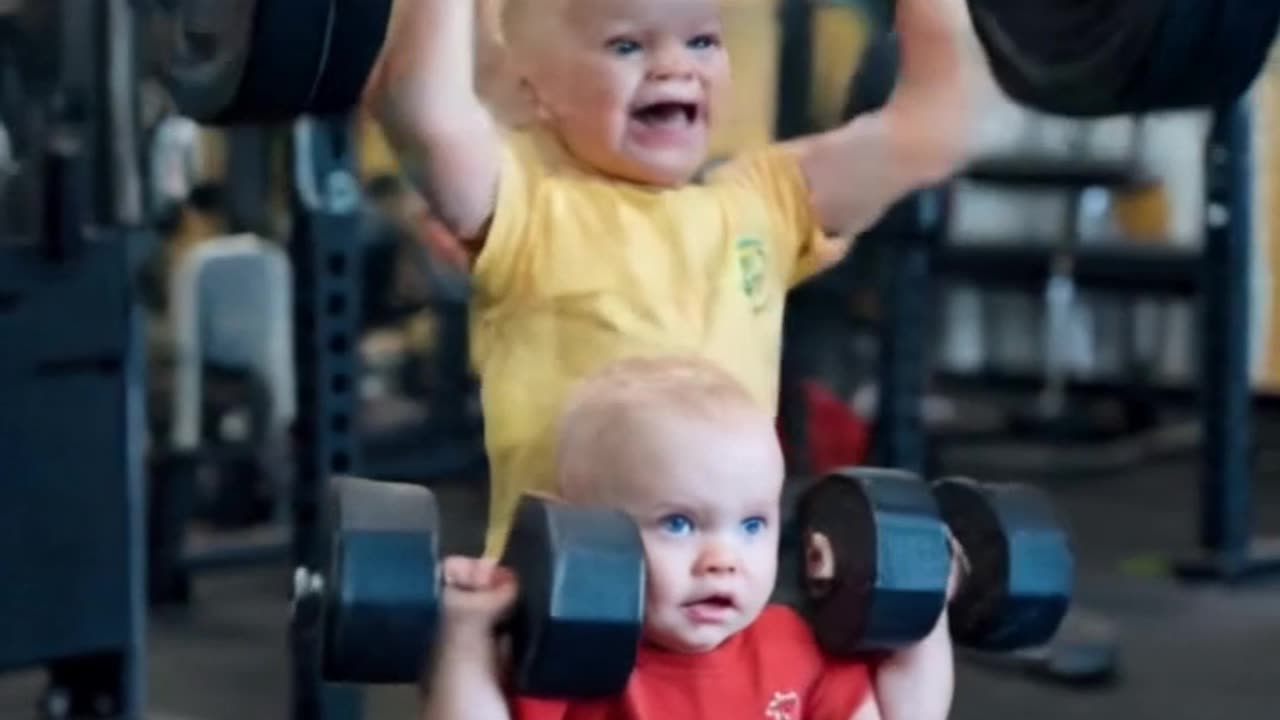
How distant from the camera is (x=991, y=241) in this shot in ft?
15.8

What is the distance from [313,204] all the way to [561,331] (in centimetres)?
84

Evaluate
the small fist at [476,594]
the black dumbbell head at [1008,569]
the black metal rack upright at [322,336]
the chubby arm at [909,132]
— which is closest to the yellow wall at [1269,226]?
the black metal rack upright at [322,336]

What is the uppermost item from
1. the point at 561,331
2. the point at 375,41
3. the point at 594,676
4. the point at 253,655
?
the point at 375,41

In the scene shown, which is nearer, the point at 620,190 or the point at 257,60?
the point at 257,60

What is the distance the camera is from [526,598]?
1.06 meters

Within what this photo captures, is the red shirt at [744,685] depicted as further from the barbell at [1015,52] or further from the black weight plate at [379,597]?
the barbell at [1015,52]

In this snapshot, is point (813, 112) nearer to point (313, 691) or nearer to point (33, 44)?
point (33, 44)

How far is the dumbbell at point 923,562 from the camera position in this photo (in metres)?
1.14

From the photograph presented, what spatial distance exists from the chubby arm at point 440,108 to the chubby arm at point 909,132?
23 cm

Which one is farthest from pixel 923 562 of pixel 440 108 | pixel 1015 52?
pixel 1015 52

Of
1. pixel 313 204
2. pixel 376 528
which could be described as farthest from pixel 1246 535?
pixel 376 528

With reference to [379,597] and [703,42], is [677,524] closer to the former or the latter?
[379,597]

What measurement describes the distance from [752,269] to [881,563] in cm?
24

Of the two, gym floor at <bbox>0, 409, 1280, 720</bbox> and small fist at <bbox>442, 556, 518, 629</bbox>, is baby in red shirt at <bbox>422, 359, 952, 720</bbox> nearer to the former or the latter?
small fist at <bbox>442, 556, 518, 629</bbox>
